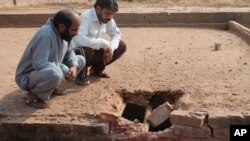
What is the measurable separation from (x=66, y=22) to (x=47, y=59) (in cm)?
41

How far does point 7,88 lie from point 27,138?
105 cm

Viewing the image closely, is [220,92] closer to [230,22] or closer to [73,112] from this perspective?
[73,112]

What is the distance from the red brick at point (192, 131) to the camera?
401 cm

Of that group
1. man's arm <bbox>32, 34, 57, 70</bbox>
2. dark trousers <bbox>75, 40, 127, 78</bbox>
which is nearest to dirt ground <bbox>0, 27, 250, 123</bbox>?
dark trousers <bbox>75, 40, 127, 78</bbox>

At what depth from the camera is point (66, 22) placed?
415cm

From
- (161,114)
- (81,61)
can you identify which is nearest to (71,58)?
(81,61)

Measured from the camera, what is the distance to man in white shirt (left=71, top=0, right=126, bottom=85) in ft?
16.0

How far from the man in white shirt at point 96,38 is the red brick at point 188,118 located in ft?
4.34

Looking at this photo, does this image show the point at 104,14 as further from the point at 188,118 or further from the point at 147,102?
the point at 188,118

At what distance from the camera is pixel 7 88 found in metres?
5.03

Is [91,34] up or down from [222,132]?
up

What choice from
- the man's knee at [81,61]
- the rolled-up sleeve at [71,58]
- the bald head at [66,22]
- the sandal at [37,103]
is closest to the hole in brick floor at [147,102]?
the man's knee at [81,61]

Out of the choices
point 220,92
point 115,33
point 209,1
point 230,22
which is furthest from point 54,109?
point 209,1

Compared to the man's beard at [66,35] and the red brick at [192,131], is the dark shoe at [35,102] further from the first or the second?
the red brick at [192,131]
